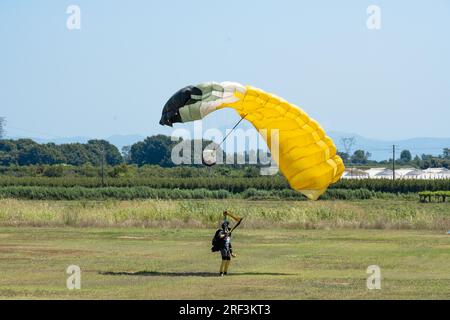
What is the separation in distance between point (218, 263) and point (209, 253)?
367cm

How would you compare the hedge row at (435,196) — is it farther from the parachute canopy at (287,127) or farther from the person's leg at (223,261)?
the person's leg at (223,261)

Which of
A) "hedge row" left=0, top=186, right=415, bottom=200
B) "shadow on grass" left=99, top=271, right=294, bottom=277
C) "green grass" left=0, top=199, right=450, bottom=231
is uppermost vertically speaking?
"hedge row" left=0, top=186, right=415, bottom=200

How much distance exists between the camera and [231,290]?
26.2m

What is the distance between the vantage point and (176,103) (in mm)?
27953

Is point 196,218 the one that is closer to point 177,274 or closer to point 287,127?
point 177,274

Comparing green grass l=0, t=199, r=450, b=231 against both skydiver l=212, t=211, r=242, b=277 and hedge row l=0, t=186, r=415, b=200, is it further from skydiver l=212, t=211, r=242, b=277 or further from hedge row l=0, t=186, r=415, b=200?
hedge row l=0, t=186, r=415, b=200

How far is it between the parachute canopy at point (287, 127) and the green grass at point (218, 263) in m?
2.91

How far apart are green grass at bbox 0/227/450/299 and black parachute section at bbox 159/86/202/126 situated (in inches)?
173

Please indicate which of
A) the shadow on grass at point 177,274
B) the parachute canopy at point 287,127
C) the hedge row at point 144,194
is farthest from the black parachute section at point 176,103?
the hedge row at point 144,194

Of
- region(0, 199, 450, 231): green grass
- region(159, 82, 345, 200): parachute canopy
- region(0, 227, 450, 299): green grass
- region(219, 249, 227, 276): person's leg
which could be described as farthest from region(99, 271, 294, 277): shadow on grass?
region(0, 199, 450, 231): green grass

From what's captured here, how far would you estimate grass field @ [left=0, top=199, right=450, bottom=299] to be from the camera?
26.6 meters

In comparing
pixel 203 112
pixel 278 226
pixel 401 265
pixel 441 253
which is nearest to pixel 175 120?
pixel 203 112
